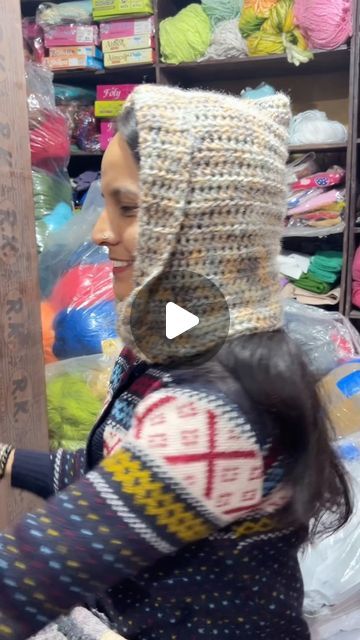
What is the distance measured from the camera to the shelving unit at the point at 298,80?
2.34 metres

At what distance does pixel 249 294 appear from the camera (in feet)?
1.97

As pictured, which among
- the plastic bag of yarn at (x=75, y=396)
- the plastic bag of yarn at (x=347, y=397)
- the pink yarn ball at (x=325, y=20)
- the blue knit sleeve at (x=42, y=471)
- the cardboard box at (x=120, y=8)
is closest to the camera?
the blue knit sleeve at (x=42, y=471)

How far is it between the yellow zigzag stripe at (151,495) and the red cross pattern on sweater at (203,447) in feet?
0.05

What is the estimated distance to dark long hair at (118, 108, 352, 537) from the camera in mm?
533

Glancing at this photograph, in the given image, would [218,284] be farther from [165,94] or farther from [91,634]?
[91,634]

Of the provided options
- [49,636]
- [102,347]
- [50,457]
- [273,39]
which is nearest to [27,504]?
[49,636]

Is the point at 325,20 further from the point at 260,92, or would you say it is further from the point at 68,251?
the point at 68,251

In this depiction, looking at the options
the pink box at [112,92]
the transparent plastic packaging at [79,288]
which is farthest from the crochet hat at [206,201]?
the pink box at [112,92]

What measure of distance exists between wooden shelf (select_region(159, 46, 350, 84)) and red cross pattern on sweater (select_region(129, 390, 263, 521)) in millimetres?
2126

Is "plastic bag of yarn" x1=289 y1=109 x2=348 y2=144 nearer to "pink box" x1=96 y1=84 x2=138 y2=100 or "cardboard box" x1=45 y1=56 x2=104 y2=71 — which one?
"pink box" x1=96 y1=84 x2=138 y2=100

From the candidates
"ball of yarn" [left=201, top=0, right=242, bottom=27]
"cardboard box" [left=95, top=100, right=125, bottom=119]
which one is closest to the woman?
"ball of yarn" [left=201, top=0, right=242, bottom=27]

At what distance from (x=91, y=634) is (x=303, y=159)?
202cm

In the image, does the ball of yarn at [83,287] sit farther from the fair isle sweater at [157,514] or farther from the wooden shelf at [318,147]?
the fair isle sweater at [157,514]

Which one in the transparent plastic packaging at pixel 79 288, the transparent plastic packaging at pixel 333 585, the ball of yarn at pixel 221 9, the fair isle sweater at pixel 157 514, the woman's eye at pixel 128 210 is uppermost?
the ball of yarn at pixel 221 9
